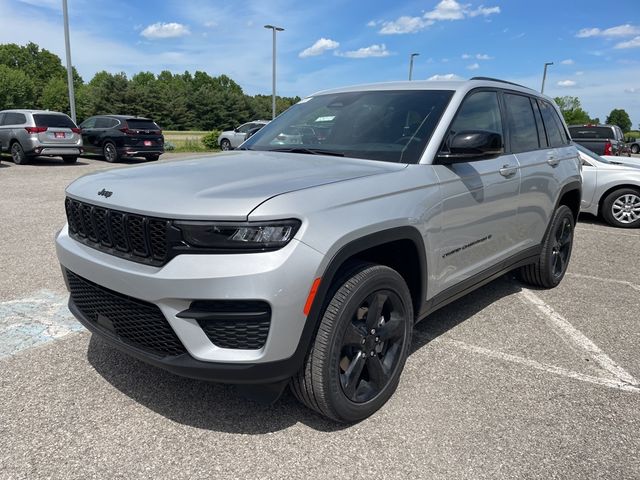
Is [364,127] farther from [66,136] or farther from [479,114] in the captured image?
[66,136]

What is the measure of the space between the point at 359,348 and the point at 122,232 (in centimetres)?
132

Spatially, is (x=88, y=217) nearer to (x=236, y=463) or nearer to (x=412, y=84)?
(x=236, y=463)

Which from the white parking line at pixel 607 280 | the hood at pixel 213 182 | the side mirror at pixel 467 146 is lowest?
the white parking line at pixel 607 280

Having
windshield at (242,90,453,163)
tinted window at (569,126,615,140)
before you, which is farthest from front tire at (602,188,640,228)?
tinted window at (569,126,615,140)

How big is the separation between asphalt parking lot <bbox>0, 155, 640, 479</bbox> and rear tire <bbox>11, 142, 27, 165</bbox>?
1306cm

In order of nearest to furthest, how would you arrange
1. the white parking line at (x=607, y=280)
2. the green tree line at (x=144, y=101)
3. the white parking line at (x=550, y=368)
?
the white parking line at (x=550, y=368)
the white parking line at (x=607, y=280)
the green tree line at (x=144, y=101)

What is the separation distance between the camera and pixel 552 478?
7.48 ft

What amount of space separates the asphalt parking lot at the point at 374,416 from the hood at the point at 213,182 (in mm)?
1143

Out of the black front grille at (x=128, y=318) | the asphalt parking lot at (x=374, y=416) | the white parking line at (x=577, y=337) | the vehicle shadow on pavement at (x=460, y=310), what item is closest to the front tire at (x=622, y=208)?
the vehicle shadow on pavement at (x=460, y=310)

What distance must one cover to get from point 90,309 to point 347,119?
2.10 metres

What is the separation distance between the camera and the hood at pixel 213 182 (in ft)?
7.09

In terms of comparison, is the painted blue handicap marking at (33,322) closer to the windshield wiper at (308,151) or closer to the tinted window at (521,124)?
the windshield wiper at (308,151)

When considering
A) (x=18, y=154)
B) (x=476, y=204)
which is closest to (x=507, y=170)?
(x=476, y=204)

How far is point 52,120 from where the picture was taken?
1527cm
